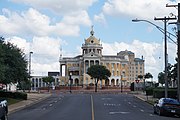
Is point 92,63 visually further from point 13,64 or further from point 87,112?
point 87,112

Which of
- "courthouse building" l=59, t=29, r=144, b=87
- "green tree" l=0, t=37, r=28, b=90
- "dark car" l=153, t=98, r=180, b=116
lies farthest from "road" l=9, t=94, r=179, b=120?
"courthouse building" l=59, t=29, r=144, b=87

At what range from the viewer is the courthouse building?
576 ft

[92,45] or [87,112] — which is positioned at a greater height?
[92,45]

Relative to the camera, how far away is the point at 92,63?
176000 mm

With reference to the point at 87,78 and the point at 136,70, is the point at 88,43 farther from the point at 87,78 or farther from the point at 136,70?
the point at 136,70

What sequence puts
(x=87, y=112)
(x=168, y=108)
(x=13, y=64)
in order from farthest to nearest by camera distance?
1. (x=13, y=64)
2. (x=87, y=112)
3. (x=168, y=108)

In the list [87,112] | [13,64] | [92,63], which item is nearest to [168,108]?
[87,112]

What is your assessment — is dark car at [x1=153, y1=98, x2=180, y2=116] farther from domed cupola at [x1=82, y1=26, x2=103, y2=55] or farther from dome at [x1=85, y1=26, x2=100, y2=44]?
dome at [x1=85, y1=26, x2=100, y2=44]

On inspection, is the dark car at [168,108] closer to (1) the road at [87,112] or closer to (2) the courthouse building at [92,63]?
(1) the road at [87,112]

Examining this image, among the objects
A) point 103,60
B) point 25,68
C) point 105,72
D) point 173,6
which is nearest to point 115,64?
point 103,60

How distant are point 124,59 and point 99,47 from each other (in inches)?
509

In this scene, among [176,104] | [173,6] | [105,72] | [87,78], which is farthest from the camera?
[87,78]

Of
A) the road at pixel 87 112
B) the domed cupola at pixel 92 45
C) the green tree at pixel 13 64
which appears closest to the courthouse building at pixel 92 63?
the domed cupola at pixel 92 45

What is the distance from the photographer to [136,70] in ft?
633
